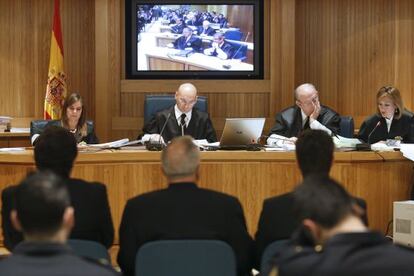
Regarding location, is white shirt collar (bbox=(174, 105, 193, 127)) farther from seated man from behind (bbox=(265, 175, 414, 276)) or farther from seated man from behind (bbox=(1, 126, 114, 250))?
seated man from behind (bbox=(265, 175, 414, 276))

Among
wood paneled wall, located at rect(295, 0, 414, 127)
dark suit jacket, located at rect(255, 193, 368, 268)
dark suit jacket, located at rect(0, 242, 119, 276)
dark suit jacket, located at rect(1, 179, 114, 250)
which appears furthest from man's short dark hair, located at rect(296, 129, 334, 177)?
A: wood paneled wall, located at rect(295, 0, 414, 127)

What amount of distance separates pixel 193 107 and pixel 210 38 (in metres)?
1.18

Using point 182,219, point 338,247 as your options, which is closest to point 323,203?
point 338,247

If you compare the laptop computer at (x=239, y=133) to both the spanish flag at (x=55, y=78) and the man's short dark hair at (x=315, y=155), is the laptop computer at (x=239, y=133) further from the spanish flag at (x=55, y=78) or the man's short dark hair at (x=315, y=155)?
the spanish flag at (x=55, y=78)

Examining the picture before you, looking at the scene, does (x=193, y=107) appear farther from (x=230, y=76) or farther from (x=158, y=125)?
(x=230, y=76)

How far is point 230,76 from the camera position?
772 centimetres

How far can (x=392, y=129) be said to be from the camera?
652 centimetres

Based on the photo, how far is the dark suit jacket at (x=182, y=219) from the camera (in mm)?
3166

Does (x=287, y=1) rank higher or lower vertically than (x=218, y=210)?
higher

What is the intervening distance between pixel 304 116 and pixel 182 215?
349 centimetres

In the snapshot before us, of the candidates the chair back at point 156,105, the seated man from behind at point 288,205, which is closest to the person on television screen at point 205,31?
the chair back at point 156,105

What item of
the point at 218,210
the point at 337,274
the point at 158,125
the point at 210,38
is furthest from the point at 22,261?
the point at 210,38

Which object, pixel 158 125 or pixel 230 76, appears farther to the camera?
pixel 230 76

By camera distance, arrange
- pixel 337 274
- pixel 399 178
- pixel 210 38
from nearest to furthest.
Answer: pixel 337 274 < pixel 399 178 < pixel 210 38
